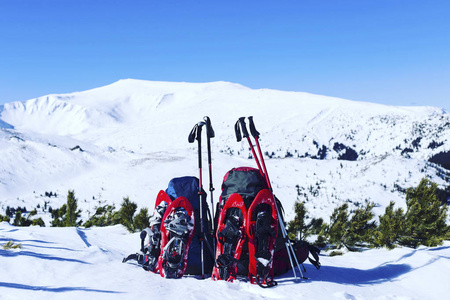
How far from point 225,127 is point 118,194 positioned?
84.7 meters

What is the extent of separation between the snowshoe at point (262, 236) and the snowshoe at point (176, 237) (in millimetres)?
968

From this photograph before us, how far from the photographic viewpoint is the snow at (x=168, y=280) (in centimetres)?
372

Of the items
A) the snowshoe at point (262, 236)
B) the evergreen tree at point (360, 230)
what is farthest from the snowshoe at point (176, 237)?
the evergreen tree at point (360, 230)

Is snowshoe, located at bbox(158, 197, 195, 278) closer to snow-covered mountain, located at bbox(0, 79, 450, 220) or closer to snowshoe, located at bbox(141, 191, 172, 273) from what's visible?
snowshoe, located at bbox(141, 191, 172, 273)

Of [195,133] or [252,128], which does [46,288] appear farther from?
[252,128]

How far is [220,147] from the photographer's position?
3428 inches

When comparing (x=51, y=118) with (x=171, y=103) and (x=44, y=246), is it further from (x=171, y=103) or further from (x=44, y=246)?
(x=44, y=246)

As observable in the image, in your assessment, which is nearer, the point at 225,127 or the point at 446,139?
the point at 446,139

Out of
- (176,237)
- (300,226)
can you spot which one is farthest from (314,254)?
(300,226)

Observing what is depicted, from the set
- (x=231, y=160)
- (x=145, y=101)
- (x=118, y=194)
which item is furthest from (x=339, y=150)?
(x=145, y=101)

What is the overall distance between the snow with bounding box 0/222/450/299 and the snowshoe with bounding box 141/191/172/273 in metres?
0.19

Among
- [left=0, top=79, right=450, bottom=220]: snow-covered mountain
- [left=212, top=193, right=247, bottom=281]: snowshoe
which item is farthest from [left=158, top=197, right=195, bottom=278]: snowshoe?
[left=0, top=79, right=450, bottom=220]: snow-covered mountain

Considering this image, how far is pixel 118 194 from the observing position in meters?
25.0

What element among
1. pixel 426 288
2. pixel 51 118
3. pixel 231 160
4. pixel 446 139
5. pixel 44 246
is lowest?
pixel 426 288
